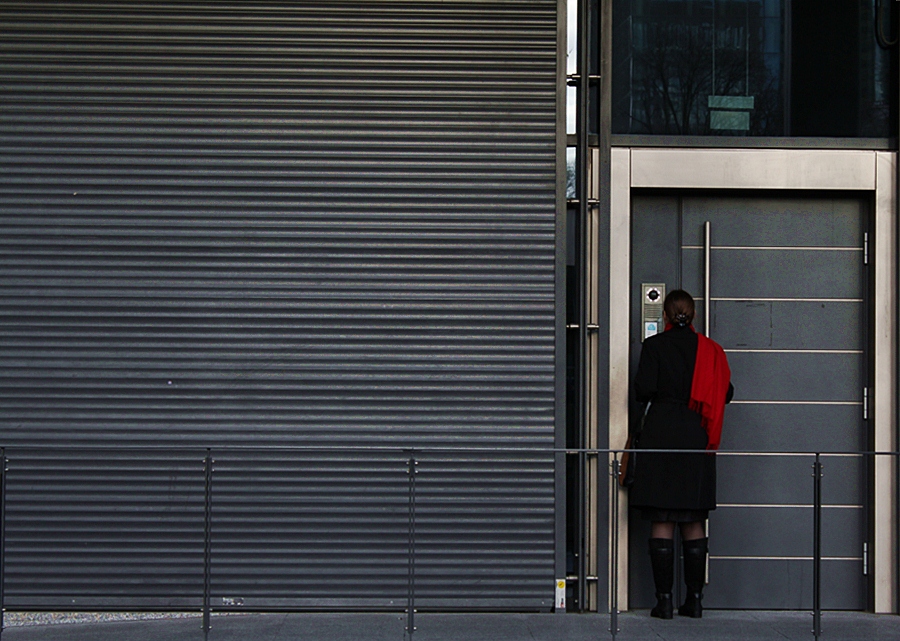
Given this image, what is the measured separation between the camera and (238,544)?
6645mm

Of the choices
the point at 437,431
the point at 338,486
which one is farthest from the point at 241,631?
the point at 437,431

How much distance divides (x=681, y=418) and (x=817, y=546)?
1.07 metres

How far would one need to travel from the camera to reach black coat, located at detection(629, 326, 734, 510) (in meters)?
6.45

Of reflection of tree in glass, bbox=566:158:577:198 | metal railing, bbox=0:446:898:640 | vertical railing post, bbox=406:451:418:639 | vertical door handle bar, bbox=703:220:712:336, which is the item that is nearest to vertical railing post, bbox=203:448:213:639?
metal railing, bbox=0:446:898:640

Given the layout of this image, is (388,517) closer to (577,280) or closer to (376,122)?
(577,280)

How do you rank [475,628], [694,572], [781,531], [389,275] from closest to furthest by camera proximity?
[475,628]
[694,572]
[781,531]
[389,275]

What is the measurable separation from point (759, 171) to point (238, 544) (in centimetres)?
404

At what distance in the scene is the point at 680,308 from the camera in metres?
6.67

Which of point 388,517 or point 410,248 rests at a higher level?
point 410,248

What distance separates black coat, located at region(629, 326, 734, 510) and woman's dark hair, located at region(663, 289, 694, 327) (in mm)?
67

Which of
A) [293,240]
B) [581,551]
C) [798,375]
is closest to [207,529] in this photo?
[293,240]

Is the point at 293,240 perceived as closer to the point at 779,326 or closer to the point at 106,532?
the point at 106,532

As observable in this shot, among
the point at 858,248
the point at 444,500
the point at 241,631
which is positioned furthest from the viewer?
the point at 858,248

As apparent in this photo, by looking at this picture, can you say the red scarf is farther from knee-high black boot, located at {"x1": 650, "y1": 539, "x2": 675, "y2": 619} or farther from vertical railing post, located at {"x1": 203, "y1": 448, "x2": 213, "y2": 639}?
vertical railing post, located at {"x1": 203, "y1": 448, "x2": 213, "y2": 639}
